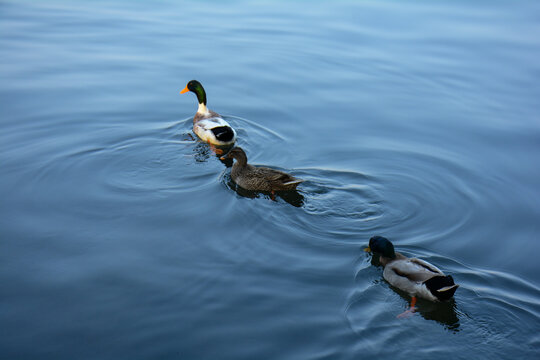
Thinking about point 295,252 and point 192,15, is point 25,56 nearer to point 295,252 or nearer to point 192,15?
point 192,15

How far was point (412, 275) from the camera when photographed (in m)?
6.39

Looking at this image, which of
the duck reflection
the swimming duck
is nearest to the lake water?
the duck reflection

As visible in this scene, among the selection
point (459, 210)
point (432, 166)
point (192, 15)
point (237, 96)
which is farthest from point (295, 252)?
point (192, 15)

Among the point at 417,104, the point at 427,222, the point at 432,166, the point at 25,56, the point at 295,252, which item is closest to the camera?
the point at 295,252

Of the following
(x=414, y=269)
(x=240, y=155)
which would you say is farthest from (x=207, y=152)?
(x=414, y=269)

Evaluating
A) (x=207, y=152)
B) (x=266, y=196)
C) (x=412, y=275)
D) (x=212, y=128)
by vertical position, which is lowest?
(x=412, y=275)

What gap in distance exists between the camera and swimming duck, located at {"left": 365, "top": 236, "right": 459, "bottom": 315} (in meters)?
6.05

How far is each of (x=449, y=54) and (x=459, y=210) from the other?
24.4 ft

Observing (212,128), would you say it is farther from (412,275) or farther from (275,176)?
(412,275)

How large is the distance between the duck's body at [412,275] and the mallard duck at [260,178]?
1.80 metres

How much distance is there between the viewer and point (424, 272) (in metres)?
6.32

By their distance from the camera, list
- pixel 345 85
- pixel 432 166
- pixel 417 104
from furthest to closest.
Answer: pixel 345 85 → pixel 417 104 → pixel 432 166

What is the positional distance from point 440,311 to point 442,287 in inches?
11.7

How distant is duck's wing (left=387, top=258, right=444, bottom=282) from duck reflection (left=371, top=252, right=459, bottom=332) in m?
0.25
